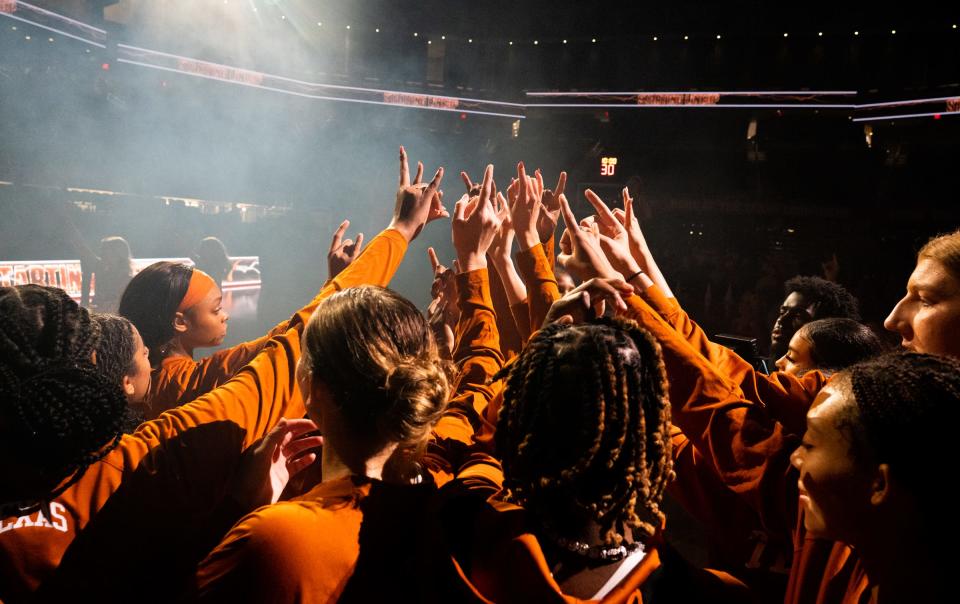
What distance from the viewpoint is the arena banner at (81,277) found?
4.65 metres

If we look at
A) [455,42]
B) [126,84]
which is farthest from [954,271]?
[455,42]

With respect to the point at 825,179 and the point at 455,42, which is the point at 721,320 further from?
the point at 455,42

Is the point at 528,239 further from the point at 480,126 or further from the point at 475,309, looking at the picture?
the point at 480,126

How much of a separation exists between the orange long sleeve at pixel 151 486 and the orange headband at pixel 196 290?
109 cm

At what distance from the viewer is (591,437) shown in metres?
1.00

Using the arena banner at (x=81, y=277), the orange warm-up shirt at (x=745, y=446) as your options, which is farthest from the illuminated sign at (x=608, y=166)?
the orange warm-up shirt at (x=745, y=446)

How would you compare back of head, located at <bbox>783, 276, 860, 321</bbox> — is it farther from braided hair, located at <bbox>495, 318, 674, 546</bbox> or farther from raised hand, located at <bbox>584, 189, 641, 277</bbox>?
braided hair, located at <bbox>495, 318, 674, 546</bbox>

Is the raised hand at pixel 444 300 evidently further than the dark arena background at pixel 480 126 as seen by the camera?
No

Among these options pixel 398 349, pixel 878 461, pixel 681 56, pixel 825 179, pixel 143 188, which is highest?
pixel 681 56

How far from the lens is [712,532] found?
1.90 metres

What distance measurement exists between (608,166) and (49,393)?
14210mm

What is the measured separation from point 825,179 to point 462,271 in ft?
44.8

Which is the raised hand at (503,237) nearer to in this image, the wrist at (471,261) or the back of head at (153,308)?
the wrist at (471,261)

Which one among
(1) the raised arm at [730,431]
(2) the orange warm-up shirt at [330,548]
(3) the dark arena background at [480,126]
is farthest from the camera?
(3) the dark arena background at [480,126]
